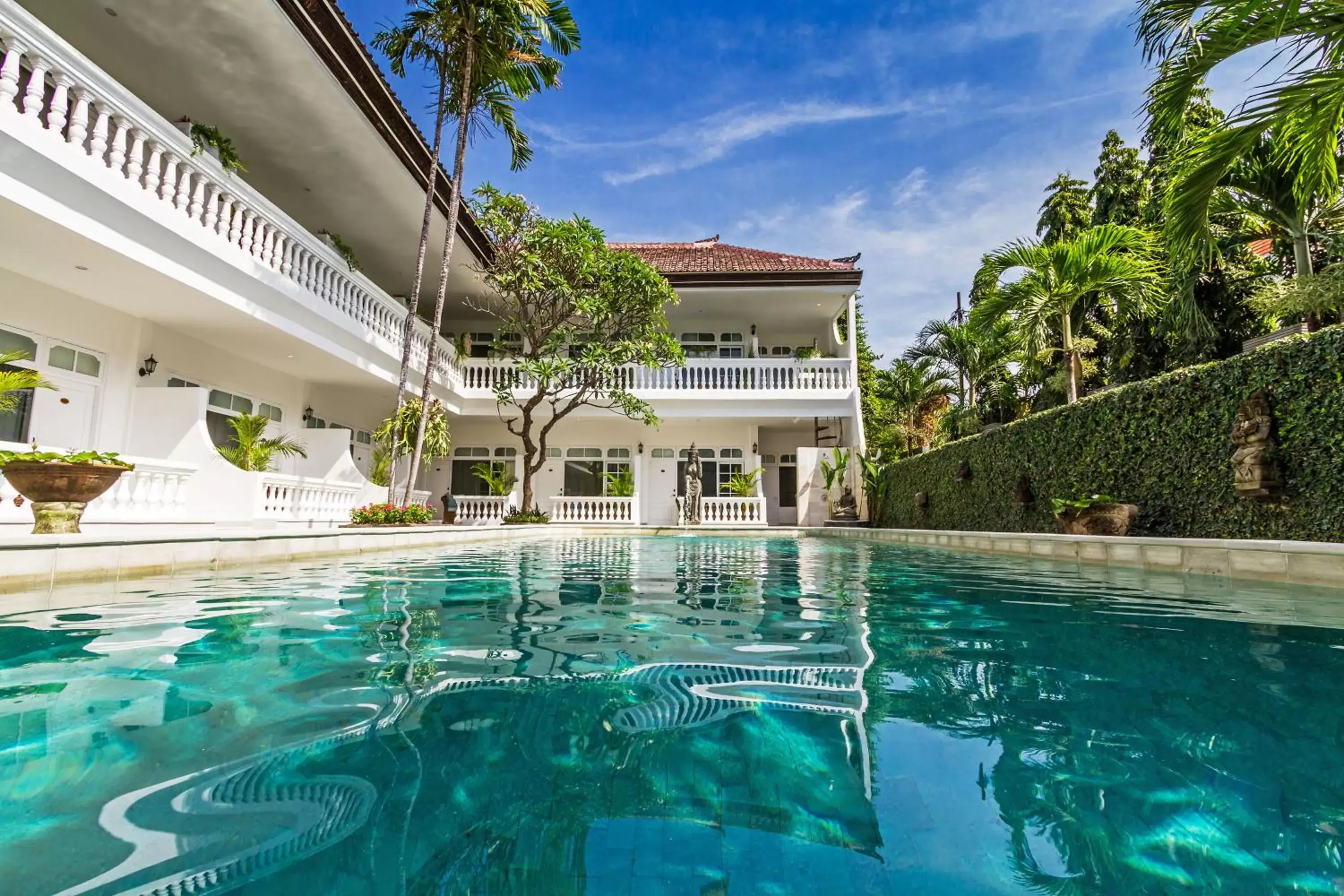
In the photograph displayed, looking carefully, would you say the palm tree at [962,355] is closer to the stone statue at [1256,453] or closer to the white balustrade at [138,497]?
the stone statue at [1256,453]

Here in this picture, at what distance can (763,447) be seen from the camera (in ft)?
63.3

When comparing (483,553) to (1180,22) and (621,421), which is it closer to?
(1180,22)

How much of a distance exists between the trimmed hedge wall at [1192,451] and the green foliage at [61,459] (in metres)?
9.51

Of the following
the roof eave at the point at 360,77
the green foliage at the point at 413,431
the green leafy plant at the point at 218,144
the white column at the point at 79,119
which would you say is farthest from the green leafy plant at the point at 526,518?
the white column at the point at 79,119

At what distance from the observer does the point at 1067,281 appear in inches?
412

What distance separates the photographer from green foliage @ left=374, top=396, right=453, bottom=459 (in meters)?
11.2

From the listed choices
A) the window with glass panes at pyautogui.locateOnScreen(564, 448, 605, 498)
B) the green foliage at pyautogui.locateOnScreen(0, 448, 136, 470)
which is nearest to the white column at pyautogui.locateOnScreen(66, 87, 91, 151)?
the green foliage at pyautogui.locateOnScreen(0, 448, 136, 470)

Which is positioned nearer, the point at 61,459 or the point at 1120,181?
the point at 61,459

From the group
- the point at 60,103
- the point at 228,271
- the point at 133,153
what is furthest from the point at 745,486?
the point at 60,103

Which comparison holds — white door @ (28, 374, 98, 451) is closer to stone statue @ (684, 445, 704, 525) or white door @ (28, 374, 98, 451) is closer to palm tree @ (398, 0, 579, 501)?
palm tree @ (398, 0, 579, 501)

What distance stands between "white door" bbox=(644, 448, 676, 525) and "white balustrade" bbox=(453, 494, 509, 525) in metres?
4.19

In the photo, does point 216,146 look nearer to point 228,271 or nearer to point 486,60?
point 228,271

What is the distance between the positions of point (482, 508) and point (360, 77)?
938cm

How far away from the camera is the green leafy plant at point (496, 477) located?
1521 centimetres
